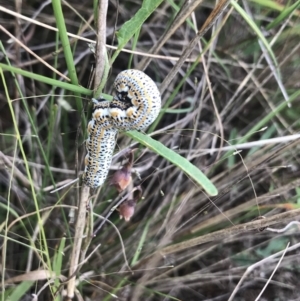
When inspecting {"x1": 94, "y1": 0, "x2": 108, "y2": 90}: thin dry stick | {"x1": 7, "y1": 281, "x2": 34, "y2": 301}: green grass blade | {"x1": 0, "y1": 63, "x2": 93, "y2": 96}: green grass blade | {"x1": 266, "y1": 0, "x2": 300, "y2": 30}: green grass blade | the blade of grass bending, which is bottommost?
{"x1": 7, "y1": 281, "x2": 34, "y2": 301}: green grass blade

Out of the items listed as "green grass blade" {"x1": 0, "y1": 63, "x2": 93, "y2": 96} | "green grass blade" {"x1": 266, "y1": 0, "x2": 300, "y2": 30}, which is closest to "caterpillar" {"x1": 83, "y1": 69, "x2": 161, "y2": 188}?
"green grass blade" {"x1": 0, "y1": 63, "x2": 93, "y2": 96}

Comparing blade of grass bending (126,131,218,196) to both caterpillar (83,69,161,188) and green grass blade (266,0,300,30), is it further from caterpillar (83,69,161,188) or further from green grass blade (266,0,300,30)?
green grass blade (266,0,300,30)

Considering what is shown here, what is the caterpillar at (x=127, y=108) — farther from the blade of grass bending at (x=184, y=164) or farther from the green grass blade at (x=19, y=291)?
the green grass blade at (x=19, y=291)

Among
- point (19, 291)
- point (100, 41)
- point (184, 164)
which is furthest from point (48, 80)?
point (19, 291)

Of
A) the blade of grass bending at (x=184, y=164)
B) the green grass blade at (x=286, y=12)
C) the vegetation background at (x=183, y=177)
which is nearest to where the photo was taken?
the blade of grass bending at (x=184, y=164)

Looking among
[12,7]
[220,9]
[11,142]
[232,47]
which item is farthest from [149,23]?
[220,9]

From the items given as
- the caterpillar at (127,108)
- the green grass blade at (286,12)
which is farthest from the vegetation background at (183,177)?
the caterpillar at (127,108)

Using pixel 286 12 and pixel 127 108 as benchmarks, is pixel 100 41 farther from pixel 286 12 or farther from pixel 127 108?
pixel 286 12

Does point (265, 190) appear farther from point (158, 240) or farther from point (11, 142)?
point (11, 142)
